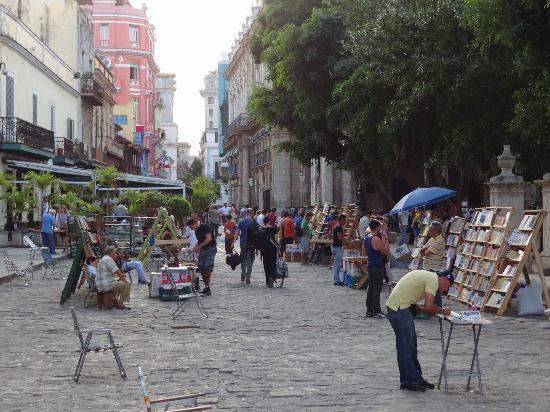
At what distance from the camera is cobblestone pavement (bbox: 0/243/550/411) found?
27.2 feet

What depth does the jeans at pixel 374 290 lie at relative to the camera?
14.3 m

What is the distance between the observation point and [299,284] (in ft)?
67.9

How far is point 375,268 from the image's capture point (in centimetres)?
1451

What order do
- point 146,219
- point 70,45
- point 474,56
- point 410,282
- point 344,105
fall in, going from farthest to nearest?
point 70,45, point 344,105, point 146,219, point 474,56, point 410,282

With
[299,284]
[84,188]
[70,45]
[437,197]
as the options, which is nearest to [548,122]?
[437,197]

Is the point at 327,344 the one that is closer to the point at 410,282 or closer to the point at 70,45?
the point at 410,282

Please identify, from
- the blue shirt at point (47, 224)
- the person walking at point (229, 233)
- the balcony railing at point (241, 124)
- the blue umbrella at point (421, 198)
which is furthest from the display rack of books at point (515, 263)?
the balcony railing at point (241, 124)

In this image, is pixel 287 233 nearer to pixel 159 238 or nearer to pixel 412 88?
pixel 412 88

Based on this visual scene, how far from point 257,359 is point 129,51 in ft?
270

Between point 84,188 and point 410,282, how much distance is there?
3232cm

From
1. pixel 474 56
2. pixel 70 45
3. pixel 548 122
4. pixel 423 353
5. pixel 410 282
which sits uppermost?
pixel 70 45

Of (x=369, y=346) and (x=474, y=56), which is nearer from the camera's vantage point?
(x=369, y=346)

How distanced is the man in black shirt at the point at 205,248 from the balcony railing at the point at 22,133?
58.9 feet

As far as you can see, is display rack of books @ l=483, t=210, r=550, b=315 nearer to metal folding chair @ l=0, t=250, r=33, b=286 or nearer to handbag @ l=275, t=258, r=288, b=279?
handbag @ l=275, t=258, r=288, b=279
